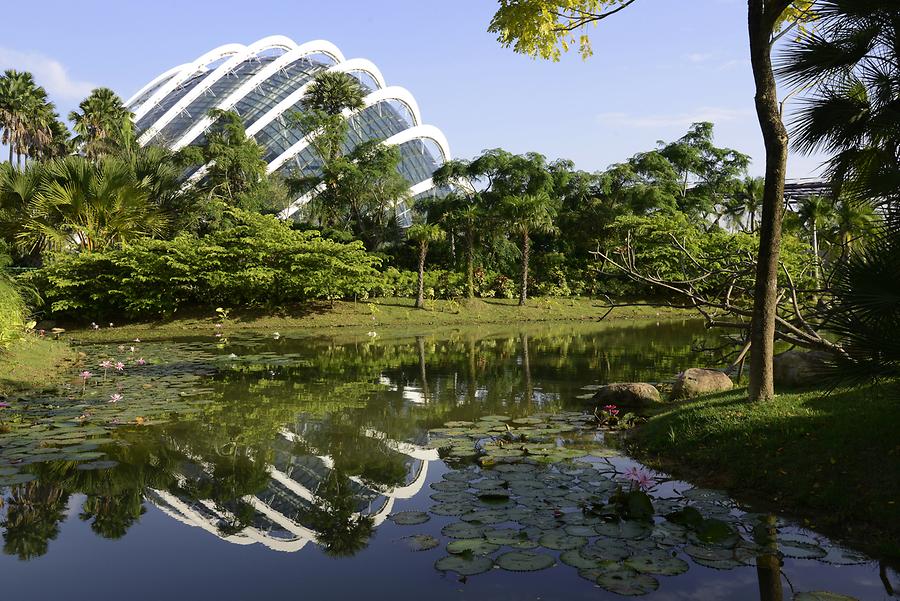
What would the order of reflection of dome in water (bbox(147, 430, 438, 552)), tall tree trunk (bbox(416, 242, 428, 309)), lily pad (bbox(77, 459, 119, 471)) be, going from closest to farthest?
reflection of dome in water (bbox(147, 430, 438, 552)) → lily pad (bbox(77, 459, 119, 471)) → tall tree trunk (bbox(416, 242, 428, 309))

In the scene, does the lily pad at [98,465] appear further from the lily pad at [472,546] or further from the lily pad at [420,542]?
the lily pad at [472,546]

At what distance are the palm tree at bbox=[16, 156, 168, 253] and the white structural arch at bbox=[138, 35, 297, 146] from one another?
13.4 m

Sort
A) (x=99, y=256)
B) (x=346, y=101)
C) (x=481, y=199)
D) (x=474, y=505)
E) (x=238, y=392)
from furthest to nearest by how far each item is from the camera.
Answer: (x=346, y=101) < (x=481, y=199) < (x=99, y=256) < (x=238, y=392) < (x=474, y=505)

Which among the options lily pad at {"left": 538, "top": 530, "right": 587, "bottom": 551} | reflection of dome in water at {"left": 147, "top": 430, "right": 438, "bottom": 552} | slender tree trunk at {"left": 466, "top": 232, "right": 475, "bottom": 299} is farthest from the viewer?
slender tree trunk at {"left": 466, "top": 232, "right": 475, "bottom": 299}

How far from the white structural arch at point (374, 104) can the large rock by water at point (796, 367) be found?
97.9ft

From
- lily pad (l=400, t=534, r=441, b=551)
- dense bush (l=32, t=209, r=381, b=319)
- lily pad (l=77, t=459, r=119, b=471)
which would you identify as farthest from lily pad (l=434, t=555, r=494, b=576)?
dense bush (l=32, t=209, r=381, b=319)

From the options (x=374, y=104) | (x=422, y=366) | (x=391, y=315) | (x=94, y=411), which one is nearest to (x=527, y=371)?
(x=422, y=366)

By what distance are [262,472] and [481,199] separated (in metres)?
27.6

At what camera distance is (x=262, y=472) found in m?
6.50

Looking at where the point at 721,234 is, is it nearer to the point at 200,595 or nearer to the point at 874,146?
the point at 874,146

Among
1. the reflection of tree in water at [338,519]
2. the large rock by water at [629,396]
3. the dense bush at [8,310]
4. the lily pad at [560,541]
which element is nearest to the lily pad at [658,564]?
the lily pad at [560,541]

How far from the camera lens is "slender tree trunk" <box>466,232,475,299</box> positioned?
30.2 metres

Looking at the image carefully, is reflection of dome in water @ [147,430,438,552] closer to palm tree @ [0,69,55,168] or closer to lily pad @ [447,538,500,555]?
lily pad @ [447,538,500,555]

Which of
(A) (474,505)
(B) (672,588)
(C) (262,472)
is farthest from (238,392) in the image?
(B) (672,588)
